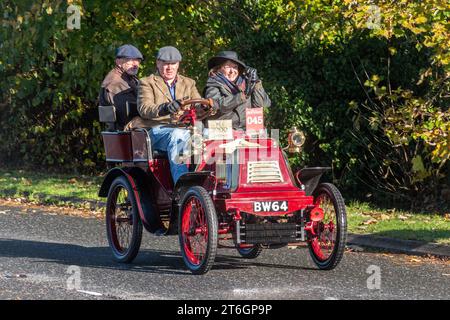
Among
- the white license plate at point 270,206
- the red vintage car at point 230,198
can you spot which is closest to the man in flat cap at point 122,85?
the red vintage car at point 230,198

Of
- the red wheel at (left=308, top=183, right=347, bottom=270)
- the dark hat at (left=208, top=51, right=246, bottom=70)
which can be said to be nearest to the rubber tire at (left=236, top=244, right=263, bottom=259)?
the red wheel at (left=308, top=183, right=347, bottom=270)

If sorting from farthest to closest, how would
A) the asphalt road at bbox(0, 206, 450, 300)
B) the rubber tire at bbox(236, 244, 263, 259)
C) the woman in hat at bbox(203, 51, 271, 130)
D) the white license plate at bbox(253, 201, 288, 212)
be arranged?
the rubber tire at bbox(236, 244, 263, 259), the woman in hat at bbox(203, 51, 271, 130), the white license plate at bbox(253, 201, 288, 212), the asphalt road at bbox(0, 206, 450, 300)

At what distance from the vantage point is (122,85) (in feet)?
38.3

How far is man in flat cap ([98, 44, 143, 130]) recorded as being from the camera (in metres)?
11.5

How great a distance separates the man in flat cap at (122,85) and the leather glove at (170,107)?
68 cm

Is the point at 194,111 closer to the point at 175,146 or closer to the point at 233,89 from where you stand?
the point at 175,146

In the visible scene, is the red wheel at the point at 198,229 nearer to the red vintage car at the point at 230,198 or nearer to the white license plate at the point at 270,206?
the red vintage car at the point at 230,198

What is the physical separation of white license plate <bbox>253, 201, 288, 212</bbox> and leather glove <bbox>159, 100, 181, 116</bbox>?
132cm

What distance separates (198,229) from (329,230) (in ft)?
3.84

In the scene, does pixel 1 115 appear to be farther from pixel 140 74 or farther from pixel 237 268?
pixel 237 268

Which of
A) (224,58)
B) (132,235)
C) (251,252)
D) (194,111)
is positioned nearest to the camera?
(194,111)

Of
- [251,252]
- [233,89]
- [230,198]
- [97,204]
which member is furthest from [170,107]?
[97,204]

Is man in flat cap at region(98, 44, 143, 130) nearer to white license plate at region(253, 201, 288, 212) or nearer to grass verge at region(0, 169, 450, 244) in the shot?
white license plate at region(253, 201, 288, 212)

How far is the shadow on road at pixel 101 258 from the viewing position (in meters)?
10.7
